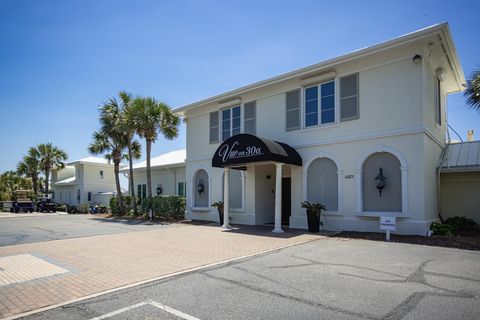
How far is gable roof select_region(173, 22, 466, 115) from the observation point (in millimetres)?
11242

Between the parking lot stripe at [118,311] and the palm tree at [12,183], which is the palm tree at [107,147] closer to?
the parking lot stripe at [118,311]

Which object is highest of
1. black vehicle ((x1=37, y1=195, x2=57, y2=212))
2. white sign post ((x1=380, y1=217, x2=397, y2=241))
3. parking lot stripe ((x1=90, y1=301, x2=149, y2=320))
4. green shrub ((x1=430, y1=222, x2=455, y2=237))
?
white sign post ((x1=380, y1=217, x2=397, y2=241))

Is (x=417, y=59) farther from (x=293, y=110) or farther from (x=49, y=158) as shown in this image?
(x=49, y=158)

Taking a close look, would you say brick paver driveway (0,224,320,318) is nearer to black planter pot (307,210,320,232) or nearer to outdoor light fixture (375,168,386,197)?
black planter pot (307,210,320,232)

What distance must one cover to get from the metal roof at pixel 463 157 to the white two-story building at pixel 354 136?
1.70 feet

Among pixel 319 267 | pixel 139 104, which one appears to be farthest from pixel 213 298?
pixel 139 104

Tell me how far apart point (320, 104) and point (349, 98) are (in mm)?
1275

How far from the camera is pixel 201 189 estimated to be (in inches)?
749

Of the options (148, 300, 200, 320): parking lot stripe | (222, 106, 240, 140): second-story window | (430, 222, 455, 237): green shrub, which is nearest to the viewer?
(148, 300, 200, 320): parking lot stripe

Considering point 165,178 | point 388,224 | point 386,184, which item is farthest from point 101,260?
point 165,178

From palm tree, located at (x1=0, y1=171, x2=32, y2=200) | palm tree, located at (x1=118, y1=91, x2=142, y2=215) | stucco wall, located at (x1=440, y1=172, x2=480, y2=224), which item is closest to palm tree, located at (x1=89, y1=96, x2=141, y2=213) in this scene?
palm tree, located at (x1=118, y1=91, x2=142, y2=215)

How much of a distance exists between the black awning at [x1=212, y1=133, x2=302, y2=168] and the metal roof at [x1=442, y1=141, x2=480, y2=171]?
6.19 meters

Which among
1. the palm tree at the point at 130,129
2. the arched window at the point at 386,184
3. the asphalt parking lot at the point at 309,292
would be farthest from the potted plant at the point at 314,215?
the palm tree at the point at 130,129

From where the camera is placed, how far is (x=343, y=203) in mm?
13227
